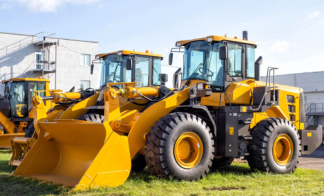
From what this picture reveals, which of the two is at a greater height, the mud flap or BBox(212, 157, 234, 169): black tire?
the mud flap

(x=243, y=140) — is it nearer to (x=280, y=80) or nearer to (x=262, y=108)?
(x=262, y=108)

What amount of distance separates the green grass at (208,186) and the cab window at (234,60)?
2.27m

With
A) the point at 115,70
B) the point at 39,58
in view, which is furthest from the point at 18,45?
the point at 115,70

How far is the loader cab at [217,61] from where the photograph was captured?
8438 millimetres

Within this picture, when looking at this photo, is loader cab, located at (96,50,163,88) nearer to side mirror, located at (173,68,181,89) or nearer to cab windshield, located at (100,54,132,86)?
cab windshield, located at (100,54,132,86)

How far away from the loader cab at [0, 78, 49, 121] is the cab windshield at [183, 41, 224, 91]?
28.4ft

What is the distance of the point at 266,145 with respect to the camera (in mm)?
8234

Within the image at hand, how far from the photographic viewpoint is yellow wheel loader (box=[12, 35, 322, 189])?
670 centimetres

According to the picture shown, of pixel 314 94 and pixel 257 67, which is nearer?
pixel 257 67

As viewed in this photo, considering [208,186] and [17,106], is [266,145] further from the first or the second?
[17,106]

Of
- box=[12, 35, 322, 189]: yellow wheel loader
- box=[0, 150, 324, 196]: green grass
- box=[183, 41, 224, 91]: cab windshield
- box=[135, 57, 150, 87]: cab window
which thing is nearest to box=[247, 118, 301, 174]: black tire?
box=[12, 35, 322, 189]: yellow wheel loader

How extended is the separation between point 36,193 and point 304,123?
7018 millimetres

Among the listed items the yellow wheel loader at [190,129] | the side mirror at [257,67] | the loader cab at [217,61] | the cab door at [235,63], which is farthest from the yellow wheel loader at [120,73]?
the side mirror at [257,67]

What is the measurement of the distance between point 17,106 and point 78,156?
8.83 metres
